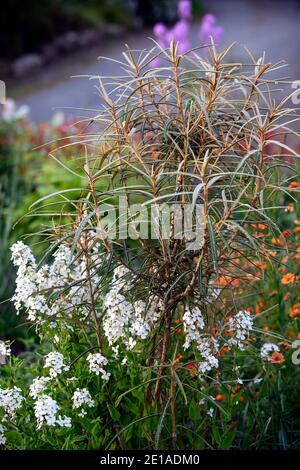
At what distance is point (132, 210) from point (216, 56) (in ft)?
1.81

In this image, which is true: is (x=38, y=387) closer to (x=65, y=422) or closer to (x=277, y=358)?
(x=65, y=422)

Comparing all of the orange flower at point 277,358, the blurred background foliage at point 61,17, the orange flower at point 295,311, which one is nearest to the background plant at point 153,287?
the orange flower at point 277,358

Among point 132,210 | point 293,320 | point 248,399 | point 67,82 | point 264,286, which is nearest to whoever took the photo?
point 132,210

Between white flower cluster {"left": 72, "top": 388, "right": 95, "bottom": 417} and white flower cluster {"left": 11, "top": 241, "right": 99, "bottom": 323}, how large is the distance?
0.26m

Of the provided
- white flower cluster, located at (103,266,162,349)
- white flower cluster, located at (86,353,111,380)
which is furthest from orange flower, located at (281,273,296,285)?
white flower cluster, located at (86,353,111,380)

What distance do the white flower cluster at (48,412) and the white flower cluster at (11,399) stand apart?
0.15 metres

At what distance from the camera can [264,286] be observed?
3480 millimetres

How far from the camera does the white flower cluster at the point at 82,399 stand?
8.36 ft

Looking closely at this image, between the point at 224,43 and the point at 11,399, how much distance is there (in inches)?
411

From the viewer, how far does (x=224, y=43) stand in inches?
487

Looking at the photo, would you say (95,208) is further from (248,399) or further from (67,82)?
(67,82)

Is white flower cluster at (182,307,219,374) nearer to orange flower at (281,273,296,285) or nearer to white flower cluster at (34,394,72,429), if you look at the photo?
white flower cluster at (34,394,72,429)
